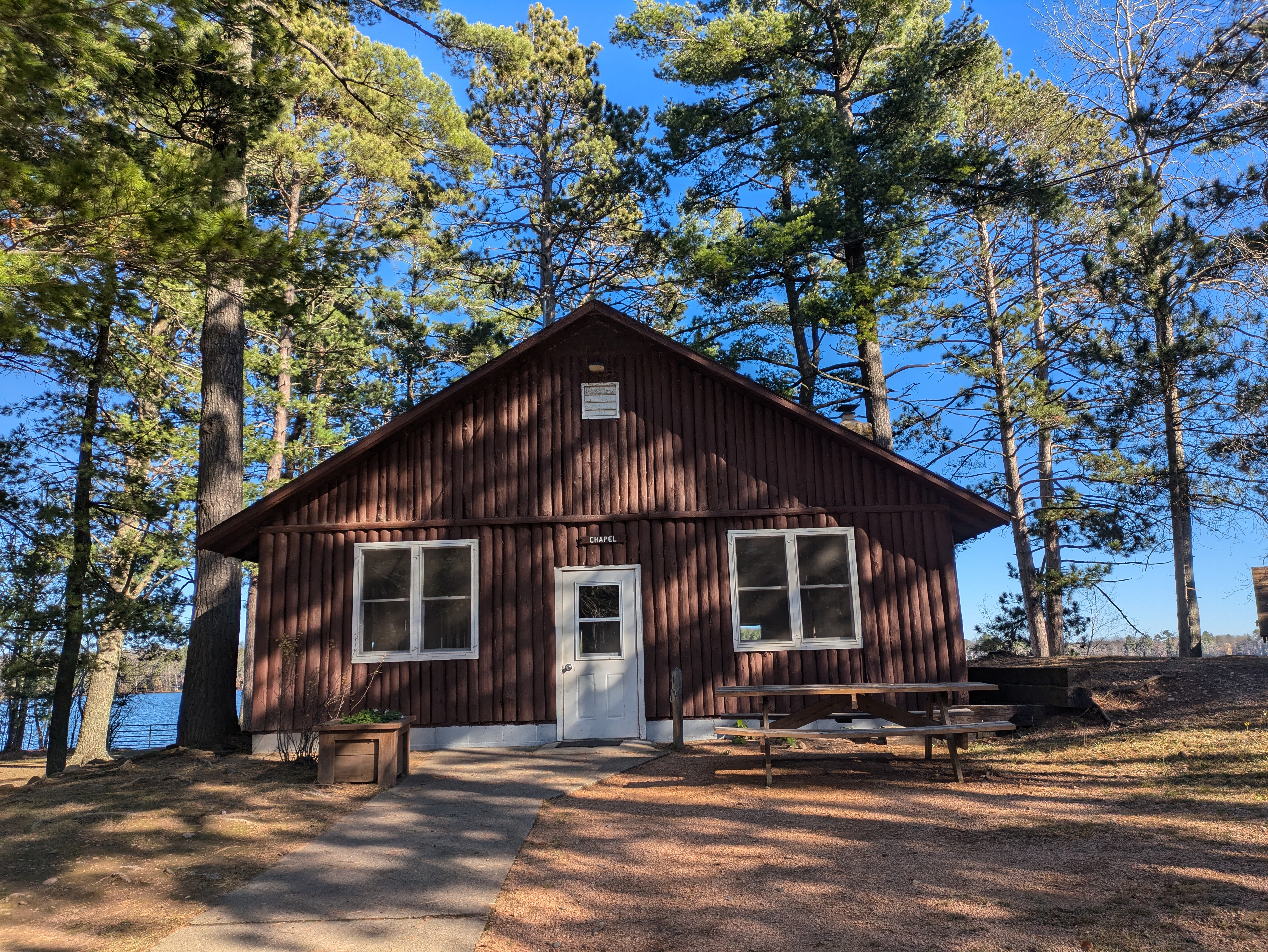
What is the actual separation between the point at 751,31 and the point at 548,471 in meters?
11.7

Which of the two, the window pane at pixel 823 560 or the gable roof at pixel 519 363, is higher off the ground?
the gable roof at pixel 519 363

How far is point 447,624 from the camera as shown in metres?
11.3

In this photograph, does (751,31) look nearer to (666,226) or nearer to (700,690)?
(666,226)

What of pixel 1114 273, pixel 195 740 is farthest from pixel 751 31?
pixel 195 740

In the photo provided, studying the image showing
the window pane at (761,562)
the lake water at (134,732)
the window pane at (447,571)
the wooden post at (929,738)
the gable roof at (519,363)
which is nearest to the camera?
the wooden post at (929,738)

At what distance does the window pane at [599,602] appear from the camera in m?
11.4

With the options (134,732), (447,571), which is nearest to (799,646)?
(447,571)

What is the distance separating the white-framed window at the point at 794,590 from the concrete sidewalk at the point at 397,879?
3.53 meters

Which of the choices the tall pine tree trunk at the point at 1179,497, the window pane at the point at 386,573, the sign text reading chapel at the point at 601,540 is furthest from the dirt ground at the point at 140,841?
the tall pine tree trunk at the point at 1179,497

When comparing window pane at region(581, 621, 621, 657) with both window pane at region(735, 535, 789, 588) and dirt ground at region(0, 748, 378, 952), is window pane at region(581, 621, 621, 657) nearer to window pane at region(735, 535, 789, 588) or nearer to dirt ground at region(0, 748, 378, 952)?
window pane at region(735, 535, 789, 588)

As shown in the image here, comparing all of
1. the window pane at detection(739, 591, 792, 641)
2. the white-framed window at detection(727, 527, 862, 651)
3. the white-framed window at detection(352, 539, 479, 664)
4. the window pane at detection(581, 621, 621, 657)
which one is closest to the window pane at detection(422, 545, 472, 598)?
the white-framed window at detection(352, 539, 479, 664)

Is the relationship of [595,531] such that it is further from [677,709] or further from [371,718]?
[371,718]

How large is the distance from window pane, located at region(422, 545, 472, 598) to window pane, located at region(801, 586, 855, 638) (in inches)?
181

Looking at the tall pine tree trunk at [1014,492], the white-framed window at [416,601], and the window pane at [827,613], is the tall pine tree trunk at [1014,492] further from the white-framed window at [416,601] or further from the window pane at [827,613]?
the white-framed window at [416,601]
